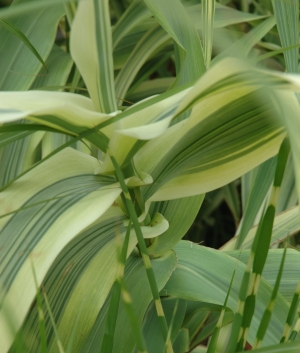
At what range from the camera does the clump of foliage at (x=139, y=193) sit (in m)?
0.24

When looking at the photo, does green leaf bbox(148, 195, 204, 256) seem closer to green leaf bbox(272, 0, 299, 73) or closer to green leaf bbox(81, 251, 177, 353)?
green leaf bbox(81, 251, 177, 353)

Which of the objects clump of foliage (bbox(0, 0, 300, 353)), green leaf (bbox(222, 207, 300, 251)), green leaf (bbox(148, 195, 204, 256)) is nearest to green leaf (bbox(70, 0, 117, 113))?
clump of foliage (bbox(0, 0, 300, 353))

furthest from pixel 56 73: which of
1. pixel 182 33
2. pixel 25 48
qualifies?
pixel 182 33

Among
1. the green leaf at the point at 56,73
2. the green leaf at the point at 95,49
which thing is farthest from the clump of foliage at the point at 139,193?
the green leaf at the point at 56,73

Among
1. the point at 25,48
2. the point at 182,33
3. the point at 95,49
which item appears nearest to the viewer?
the point at 95,49

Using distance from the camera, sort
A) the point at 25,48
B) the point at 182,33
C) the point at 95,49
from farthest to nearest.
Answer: the point at 25,48
the point at 182,33
the point at 95,49

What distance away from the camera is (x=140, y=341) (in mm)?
215

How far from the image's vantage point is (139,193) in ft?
1.08

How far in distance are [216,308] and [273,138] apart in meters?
0.17

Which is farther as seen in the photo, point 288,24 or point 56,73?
point 56,73

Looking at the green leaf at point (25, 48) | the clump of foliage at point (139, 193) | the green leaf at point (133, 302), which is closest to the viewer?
the clump of foliage at point (139, 193)

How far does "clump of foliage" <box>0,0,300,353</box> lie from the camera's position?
243 millimetres

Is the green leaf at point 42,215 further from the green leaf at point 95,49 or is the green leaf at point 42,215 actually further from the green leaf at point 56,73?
the green leaf at point 56,73

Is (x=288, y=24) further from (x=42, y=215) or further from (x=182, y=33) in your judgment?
(x=42, y=215)
